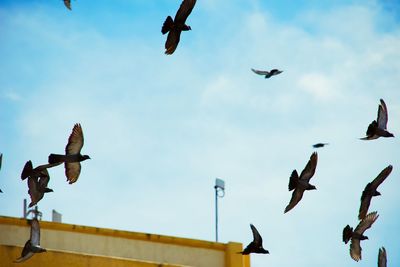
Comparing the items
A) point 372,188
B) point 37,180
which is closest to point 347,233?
point 372,188

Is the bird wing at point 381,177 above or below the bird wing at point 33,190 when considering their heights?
above

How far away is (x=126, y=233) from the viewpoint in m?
20.7

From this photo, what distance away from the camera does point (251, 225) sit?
1742cm

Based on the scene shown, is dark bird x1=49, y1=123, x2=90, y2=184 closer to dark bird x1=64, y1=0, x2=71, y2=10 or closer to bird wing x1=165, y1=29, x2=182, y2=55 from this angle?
bird wing x1=165, y1=29, x2=182, y2=55

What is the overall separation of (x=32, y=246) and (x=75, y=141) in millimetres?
1840

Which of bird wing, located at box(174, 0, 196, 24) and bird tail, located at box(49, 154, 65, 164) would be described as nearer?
bird wing, located at box(174, 0, 196, 24)

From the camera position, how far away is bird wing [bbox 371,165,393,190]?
1833cm

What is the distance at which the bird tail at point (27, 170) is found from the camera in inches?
667

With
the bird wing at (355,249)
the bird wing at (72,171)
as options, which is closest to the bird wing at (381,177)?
the bird wing at (355,249)

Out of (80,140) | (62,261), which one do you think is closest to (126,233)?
(62,261)

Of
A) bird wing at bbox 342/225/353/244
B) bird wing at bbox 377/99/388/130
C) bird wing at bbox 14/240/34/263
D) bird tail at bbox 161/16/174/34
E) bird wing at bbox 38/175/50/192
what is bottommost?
bird wing at bbox 14/240/34/263

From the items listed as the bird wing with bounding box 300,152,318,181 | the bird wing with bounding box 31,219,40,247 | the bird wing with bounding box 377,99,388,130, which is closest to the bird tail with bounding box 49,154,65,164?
the bird wing with bounding box 31,219,40,247

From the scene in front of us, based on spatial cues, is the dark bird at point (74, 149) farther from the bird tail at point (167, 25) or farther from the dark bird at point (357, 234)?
the dark bird at point (357, 234)

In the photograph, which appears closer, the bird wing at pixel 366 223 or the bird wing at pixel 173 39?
the bird wing at pixel 173 39
